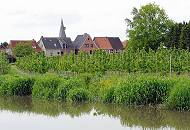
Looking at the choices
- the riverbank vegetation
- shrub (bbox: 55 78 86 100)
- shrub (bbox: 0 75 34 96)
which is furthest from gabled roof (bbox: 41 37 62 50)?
shrub (bbox: 55 78 86 100)

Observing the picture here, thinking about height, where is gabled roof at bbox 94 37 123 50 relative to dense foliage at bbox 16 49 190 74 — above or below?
above

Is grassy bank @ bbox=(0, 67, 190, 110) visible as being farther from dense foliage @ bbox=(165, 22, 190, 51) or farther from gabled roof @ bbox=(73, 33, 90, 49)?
gabled roof @ bbox=(73, 33, 90, 49)

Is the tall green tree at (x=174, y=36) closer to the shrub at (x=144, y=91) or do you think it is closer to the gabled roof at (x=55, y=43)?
the gabled roof at (x=55, y=43)

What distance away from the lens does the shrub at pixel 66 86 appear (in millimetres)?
30484

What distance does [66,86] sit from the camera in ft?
100

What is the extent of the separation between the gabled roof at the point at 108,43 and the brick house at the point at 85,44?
1699mm

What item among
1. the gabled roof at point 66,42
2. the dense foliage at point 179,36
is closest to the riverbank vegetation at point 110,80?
the dense foliage at point 179,36

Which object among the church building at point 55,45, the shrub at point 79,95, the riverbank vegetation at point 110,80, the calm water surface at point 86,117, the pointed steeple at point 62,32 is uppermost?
the pointed steeple at point 62,32

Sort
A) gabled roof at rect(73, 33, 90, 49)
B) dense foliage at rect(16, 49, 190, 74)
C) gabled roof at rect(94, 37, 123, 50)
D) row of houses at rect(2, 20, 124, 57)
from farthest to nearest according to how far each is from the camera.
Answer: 1. gabled roof at rect(94, 37, 123, 50)
2. gabled roof at rect(73, 33, 90, 49)
3. row of houses at rect(2, 20, 124, 57)
4. dense foliage at rect(16, 49, 190, 74)

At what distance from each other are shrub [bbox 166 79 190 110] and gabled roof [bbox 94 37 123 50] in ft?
244

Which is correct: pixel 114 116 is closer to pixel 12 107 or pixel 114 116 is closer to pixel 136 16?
pixel 12 107

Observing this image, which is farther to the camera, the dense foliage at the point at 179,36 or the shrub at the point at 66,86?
the dense foliage at the point at 179,36

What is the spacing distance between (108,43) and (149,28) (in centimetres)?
2585

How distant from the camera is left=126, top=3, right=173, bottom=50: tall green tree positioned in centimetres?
7381
